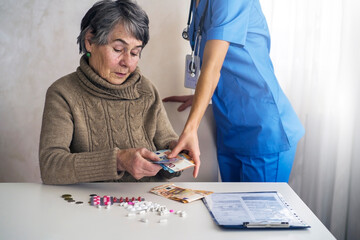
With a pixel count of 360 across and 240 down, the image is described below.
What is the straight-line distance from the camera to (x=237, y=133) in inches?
76.2

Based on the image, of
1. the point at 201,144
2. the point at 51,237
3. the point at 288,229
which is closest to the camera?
the point at 51,237

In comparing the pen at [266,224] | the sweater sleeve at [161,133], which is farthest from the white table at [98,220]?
the sweater sleeve at [161,133]

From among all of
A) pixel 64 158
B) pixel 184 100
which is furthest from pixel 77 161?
pixel 184 100

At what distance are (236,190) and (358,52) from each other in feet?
4.14

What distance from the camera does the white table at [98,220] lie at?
113cm

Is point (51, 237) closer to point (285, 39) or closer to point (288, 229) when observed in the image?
point (288, 229)

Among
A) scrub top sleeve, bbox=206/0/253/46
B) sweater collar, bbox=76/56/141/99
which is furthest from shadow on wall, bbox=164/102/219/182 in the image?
scrub top sleeve, bbox=206/0/253/46

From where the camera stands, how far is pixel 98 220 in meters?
1.21

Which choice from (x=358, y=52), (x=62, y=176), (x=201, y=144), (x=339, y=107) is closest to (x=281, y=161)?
(x=201, y=144)

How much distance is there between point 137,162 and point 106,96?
1.49ft

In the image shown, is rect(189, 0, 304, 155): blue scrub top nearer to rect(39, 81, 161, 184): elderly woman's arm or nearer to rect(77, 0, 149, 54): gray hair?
rect(77, 0, 149, 54): gray hair

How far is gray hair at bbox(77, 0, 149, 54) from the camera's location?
1692 mm

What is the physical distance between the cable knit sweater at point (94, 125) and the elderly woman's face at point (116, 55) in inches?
1.7

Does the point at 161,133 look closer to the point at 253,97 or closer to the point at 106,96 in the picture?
the point at 106,96
